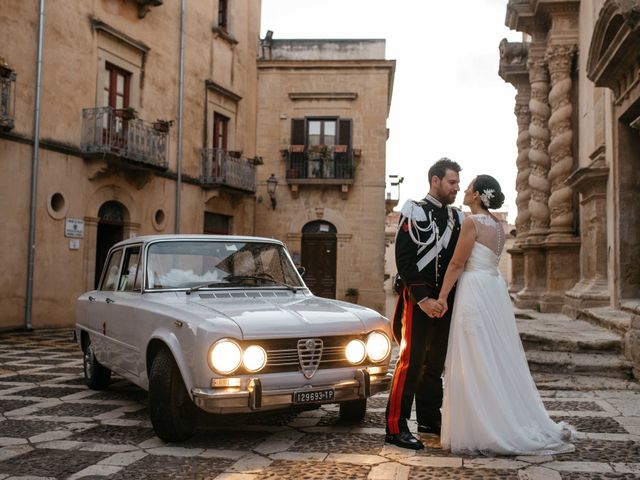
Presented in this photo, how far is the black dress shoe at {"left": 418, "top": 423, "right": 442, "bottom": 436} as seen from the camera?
487 cm

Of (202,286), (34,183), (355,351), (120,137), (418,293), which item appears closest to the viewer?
(418,293)

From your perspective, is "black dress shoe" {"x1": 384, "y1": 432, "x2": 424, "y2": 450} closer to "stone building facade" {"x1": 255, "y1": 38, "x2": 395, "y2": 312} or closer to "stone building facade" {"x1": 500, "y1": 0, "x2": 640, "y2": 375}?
"stone building facade" {"x1": 500, "y1": 0, "x2": 640, "y2": 375}

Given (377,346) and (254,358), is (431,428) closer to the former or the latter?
(377,346)

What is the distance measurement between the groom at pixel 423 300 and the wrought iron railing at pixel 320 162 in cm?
1815

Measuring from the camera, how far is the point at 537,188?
13.6 m

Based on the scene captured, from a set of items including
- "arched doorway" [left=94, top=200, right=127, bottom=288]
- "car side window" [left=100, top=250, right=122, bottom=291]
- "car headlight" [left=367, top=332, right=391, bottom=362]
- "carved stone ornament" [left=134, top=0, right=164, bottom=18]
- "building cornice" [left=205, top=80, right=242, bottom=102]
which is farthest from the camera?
"building cornice" [left=205, top=80, right=242, bottom=102]

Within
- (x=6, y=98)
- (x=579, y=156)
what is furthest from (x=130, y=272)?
(x=579, y=156)

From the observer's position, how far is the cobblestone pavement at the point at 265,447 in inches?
155

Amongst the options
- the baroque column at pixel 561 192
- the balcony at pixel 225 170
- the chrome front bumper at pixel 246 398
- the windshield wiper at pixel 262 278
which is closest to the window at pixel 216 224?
the balcony at pixel 225 170

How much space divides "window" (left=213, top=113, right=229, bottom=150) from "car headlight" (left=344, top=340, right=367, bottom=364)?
17.2 meters

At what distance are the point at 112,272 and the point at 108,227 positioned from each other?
1074 cm

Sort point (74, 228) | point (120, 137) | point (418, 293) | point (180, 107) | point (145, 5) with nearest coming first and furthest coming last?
point (418, 293) → point (74, 228) → point (120, 137) → point (145, 5) → point (180, 107)

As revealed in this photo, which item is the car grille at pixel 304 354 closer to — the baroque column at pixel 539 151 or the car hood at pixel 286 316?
the car hood at pixel 286 316

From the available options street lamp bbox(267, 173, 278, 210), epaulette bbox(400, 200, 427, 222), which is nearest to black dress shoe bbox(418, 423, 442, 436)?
epaulette bbox(400, 200, 427, 222)
